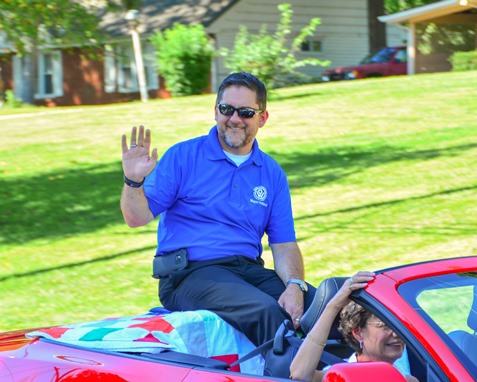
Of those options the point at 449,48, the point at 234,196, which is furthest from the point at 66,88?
the point at 234,196

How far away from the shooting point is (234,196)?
190 inches

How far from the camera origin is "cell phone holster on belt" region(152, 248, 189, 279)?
15.2 ft

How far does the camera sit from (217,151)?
4.88m

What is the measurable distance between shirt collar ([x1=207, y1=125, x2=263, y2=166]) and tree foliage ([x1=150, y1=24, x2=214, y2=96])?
738 inches

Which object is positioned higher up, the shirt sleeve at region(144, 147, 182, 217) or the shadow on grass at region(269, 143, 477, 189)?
the shirt sleeve at region(144, 147, 182, 217)

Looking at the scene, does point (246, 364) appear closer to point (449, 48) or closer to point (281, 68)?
point (281, 68)

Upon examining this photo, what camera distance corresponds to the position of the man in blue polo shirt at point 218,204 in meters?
4.57

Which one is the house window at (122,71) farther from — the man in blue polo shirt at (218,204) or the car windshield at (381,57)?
the man in blue polo shirt at (218,204)

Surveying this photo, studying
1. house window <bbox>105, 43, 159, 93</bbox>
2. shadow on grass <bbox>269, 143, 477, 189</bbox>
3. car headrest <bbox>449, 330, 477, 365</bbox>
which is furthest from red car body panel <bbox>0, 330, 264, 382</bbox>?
house window <bbox>105, 43, 159, 93</bbox>

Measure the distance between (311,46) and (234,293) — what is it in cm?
3078

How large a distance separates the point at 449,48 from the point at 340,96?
12886 millimetres

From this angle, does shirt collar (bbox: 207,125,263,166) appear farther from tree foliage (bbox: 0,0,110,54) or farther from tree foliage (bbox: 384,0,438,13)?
tree foliage (bbox: 384,0,438,13)

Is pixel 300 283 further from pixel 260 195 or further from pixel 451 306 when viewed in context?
pixel 451 306

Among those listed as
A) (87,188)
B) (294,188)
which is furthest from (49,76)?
(294,188)
